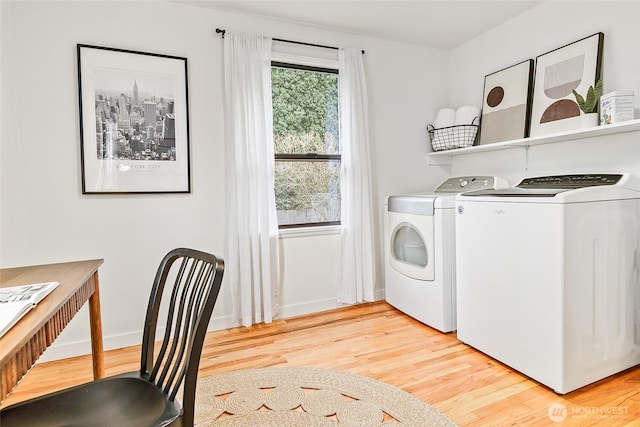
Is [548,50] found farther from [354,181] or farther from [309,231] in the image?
[309,231]

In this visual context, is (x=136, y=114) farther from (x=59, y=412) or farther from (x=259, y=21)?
(x=59, y=412)

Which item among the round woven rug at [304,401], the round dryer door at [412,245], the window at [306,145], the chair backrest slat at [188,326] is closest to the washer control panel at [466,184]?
the round dryer door at [412,245]

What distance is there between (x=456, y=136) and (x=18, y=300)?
10.0ft

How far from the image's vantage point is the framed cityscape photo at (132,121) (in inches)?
90.5

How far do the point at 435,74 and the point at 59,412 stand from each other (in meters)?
3.63

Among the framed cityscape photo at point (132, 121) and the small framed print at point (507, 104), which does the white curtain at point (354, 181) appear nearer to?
the small framed print at point (507, 104)

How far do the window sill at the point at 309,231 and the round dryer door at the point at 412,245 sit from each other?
0.48 meters

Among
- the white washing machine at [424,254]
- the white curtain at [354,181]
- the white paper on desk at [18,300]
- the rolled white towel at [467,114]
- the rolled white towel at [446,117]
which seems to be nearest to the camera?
the white paper on desk at [18,300]

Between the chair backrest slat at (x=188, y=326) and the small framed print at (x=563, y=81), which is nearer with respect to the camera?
the chair backrest slat at (x=188, y=326)

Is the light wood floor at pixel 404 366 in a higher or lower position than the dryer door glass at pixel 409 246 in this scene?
lower

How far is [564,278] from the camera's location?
1704 mm

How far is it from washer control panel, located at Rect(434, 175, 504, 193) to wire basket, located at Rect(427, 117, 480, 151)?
0.30 metres

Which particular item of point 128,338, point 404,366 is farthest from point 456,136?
point 128,338

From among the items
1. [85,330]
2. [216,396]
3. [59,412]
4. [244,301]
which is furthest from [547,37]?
[85,330]
